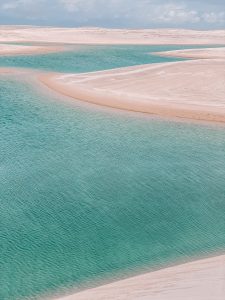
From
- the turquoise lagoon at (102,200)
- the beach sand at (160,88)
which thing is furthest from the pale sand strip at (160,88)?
the turquoise lagoon at (102,200)

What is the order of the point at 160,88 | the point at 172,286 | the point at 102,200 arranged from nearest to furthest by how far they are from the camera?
the point at 172,286 → the point at 102,200 → the point at 160,88

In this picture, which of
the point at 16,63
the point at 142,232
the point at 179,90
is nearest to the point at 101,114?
the point at 179,90

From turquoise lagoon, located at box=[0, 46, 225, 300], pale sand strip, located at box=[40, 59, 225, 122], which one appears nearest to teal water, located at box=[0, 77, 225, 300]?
turquoise lagoon, located at box=[0, 46, 225, 300]

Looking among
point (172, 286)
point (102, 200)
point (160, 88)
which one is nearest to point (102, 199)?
point (102, 200)

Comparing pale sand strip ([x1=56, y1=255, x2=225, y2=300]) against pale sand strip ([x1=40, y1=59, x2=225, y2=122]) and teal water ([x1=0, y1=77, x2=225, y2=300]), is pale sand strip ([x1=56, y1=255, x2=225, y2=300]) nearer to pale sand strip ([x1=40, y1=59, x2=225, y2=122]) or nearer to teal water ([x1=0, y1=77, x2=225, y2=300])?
teal water ([x1=0, y1=77, x2=225, y2=300])

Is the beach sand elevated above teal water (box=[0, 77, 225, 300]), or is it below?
A: above

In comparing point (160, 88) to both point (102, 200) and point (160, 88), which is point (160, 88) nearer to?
point (160, 88)
